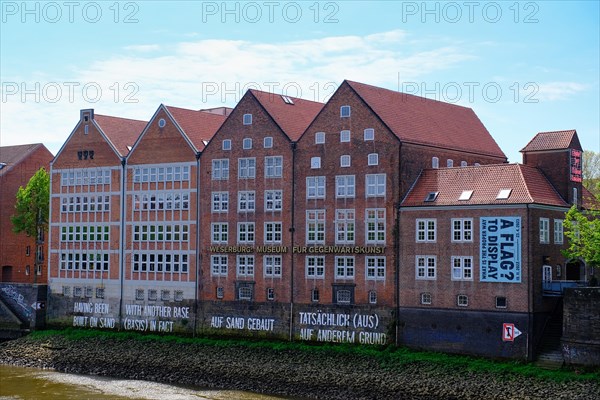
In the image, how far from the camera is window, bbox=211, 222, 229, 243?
2997 inches

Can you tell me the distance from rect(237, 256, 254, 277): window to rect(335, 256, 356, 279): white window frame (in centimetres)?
768

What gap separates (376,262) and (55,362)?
1040 inches

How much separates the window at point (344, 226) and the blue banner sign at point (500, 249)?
33.1 ft

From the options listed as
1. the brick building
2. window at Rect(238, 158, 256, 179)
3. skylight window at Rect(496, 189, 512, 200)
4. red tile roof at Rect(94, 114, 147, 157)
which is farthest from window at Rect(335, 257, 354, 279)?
the brick building

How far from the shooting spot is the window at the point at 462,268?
206 ft

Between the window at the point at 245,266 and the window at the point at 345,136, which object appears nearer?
the window at the point at 345,136

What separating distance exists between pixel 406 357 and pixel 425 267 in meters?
6.02

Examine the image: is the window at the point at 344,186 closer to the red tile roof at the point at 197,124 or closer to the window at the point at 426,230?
the window at the point at 426,230

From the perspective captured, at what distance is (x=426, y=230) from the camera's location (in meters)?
65.1

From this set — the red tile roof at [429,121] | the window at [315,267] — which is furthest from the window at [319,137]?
the window at [315,267]

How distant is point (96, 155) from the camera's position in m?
85.4

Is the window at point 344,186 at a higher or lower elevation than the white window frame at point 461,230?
higher

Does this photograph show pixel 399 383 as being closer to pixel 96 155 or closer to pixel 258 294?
pixel 258 294

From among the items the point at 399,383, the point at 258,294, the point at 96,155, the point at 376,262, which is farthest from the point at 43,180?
the point at 399,383
